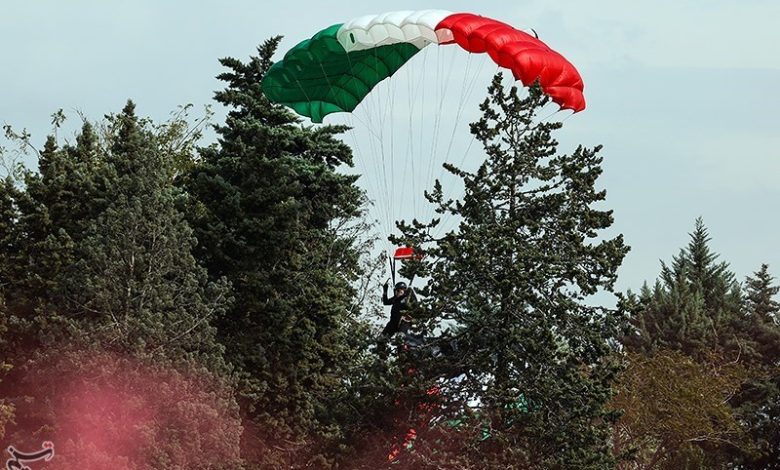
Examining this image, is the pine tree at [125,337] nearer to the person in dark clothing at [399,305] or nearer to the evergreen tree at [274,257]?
the evergreen tree at [274,257]

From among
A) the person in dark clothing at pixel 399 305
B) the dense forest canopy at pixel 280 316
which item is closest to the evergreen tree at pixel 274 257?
the dense forest canopy at pixel 280 316

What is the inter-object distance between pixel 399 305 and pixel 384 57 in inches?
216

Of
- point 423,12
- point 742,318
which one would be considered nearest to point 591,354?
point 423,12

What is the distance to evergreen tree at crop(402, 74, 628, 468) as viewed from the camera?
75.3 ft

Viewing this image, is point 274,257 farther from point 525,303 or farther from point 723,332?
point 723,332

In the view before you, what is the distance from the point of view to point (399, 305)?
23938 mm

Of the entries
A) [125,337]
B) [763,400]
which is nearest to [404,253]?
[125,337]

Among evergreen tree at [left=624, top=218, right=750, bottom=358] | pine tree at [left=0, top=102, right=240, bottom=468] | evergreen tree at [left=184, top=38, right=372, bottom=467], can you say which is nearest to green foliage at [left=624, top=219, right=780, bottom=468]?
evergreen tree at [left=624, top=218, right=750, bottom=358]

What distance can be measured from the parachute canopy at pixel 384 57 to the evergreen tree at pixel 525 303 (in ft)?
2.83

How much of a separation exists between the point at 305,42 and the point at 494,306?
6.73m

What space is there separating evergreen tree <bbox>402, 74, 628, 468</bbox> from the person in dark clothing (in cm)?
38

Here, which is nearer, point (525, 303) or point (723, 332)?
point (525, 303)

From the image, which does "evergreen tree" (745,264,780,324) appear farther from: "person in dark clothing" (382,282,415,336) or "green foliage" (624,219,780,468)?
"person in dark clothing" (382,282,415,336)

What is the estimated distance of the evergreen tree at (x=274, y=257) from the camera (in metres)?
29.4
